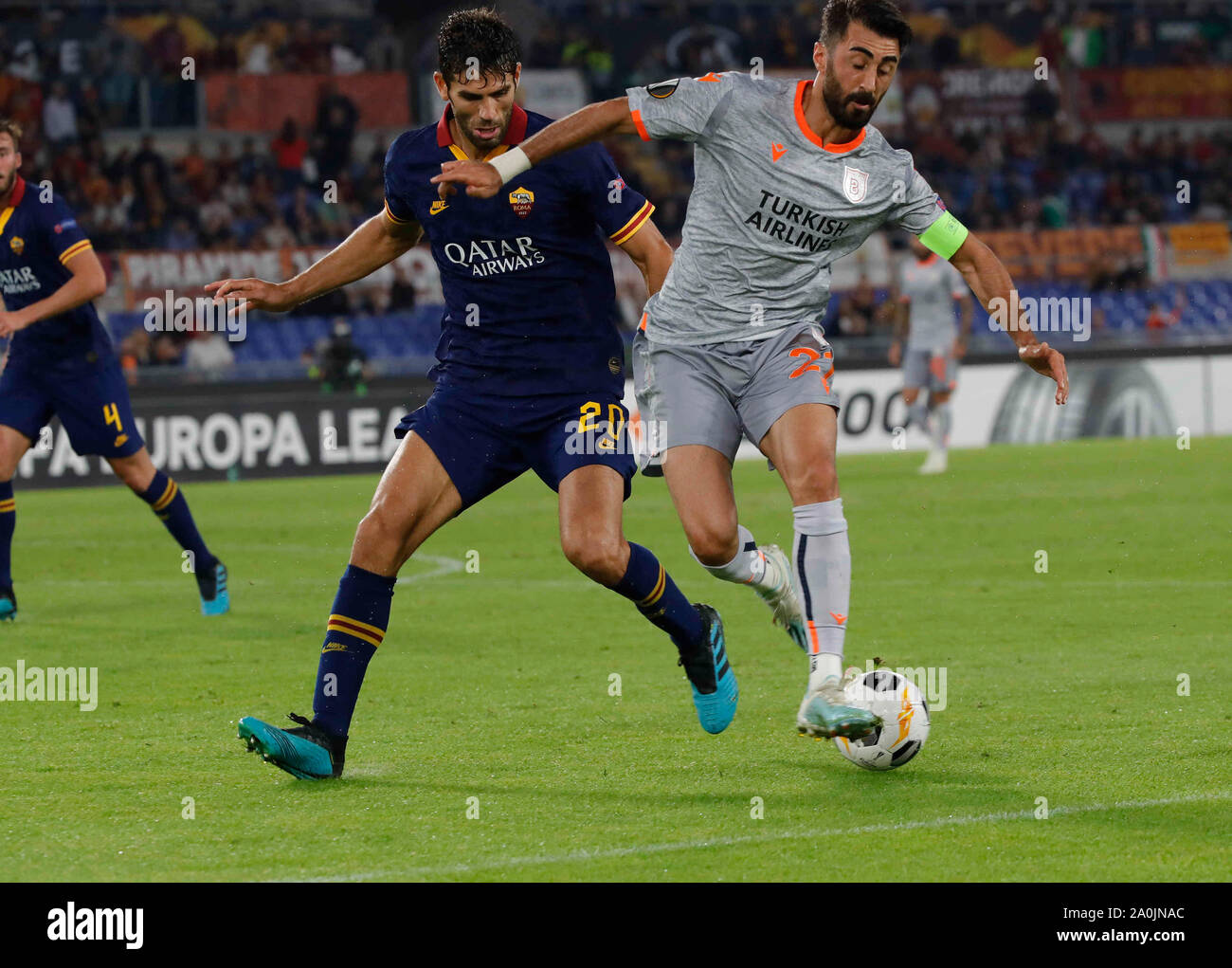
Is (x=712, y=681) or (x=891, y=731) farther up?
(x=712, y=681)

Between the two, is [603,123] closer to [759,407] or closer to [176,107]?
[759,407]

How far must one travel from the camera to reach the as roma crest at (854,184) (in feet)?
18.5

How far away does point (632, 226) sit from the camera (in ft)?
18.9

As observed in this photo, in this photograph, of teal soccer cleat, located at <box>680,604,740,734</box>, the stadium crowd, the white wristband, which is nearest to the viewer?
the white wristband

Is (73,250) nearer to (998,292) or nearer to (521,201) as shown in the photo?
(521,201)

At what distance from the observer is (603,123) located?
529 cm

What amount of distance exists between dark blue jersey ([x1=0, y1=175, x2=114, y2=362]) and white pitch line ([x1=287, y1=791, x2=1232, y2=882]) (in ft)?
18.7

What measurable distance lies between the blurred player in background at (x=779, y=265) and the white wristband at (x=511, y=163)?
0.56 ft

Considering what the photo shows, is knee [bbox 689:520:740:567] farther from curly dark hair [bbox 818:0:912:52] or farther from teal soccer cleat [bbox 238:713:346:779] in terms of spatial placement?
curly dark hair [bbox 818:0:912:52]

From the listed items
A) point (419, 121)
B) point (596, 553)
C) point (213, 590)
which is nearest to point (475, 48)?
point (596, 553)

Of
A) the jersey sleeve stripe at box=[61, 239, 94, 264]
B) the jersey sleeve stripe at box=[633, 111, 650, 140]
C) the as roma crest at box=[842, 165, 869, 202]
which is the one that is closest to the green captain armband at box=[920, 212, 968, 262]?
the as roma crest at box=[842, 165, 869, 202]

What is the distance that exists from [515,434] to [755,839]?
1731mm

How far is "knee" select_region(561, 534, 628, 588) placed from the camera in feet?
18.3
